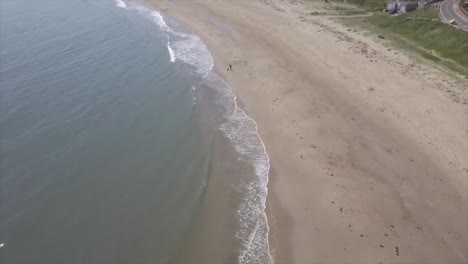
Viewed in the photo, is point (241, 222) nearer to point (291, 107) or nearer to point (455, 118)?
point (291, 107)

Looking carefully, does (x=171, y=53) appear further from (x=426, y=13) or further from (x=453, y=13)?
(x=453, y=13)

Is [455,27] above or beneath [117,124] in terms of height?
above

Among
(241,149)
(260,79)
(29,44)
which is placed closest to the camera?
(241,149)

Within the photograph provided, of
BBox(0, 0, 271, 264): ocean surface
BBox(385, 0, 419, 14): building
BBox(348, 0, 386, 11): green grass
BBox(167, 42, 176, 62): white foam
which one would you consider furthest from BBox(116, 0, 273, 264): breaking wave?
BBox(385, 0, 419, 14): building

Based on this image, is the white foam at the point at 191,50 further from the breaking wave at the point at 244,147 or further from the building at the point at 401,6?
the building at the point at 401,6

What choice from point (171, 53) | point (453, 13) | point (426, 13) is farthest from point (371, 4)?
point (171, 53)

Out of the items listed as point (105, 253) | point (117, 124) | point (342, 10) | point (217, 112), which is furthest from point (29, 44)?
point (342, 10)

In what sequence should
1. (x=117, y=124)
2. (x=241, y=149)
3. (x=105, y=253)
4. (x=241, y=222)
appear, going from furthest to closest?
(x=117, y=124) → (x=241, y=149) → (x=241, y=222) → (x=105, y=253)

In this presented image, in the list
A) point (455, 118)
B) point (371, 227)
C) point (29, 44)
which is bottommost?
point (29, 44)
